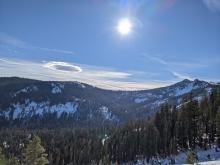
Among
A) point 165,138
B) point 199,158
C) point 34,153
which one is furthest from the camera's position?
point 165,138

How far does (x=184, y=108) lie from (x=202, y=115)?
256 inches

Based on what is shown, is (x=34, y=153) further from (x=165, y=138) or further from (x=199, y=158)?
(x=165, y=138)

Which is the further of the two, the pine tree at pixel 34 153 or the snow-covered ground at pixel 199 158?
the snow-covered ground at pixel 199 158

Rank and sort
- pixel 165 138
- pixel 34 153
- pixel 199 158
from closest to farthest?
pixel 34 153 < pixel 199 158 < pixel 165 138

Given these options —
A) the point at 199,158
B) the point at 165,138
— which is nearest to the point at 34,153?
the point at 199,158

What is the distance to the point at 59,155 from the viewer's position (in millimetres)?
152125

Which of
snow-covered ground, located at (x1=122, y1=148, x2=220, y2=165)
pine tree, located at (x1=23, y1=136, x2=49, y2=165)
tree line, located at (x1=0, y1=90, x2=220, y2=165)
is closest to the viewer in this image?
pine tree, located at (x1=23, y1=136, x2=49, y2=165)

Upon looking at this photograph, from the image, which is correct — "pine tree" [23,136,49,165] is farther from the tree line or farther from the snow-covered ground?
the snow-covered ground

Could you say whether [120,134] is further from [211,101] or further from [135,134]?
[211,101]

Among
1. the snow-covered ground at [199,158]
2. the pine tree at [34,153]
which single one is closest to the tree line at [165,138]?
the snow-covered ground at [199,158]

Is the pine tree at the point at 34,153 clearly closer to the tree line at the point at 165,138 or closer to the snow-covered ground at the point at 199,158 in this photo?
the tree line at the point at 165,138

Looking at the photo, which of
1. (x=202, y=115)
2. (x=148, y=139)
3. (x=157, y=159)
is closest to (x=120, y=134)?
(x=148, y=139)

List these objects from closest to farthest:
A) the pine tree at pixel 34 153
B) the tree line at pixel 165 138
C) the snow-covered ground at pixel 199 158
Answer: the pine tree at pixel 34 153, the snow-covered ground at pixel 199 158, the tree line at pixel 165 138

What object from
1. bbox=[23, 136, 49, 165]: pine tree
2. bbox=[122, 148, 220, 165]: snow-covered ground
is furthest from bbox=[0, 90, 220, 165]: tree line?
bbox=[23, 136, 49, 165]: pine tree
